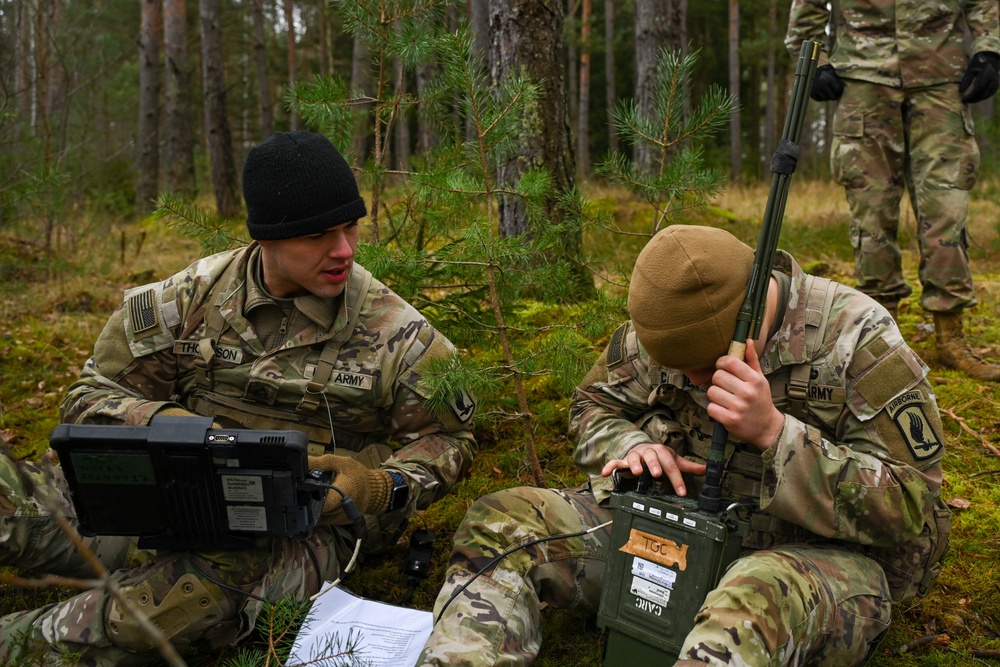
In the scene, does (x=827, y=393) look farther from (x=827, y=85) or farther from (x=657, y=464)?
(x=827, y=85)

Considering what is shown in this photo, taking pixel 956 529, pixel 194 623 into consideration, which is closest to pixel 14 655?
pixel 194 623

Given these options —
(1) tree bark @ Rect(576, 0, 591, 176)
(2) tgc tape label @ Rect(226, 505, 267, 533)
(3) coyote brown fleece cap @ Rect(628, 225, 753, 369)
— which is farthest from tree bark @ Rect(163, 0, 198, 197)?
(3) coyote brown fleece cap @ Rect(628, 225, 753, 369)

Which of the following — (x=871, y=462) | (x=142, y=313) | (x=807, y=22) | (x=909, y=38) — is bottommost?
(x=871, y=462)

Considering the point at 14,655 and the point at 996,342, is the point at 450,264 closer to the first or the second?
the point at 14,655

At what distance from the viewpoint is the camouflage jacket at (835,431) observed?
224cm

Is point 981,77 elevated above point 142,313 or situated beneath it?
elevated above

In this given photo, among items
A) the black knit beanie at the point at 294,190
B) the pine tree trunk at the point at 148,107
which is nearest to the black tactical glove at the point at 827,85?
the black knit beanie at the point at 294,190

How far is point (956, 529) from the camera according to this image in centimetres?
329

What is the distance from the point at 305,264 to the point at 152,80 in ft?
37.3

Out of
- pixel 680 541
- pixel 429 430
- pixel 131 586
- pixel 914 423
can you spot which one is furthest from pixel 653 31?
pixel 131 586

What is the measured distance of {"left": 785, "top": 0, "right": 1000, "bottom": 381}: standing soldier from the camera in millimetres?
4398

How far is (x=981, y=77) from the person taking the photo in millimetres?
4238

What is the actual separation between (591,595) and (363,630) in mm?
716

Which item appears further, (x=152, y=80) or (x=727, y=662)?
(x=152, y=80)
